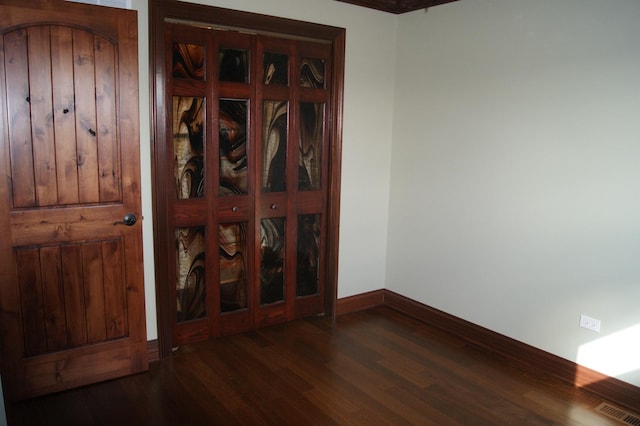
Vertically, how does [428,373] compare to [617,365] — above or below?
below

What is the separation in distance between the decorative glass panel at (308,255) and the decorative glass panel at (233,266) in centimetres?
51

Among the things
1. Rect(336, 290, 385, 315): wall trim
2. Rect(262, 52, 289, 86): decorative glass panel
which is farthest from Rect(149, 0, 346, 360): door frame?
Rect(336, 290, 385, 315): wall trim

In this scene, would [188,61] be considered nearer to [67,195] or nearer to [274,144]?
[274,144]

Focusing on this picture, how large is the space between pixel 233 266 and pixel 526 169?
7.35 ft

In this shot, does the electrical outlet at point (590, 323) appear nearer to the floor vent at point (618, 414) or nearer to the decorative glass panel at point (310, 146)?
the floor vent at point (618, 414)

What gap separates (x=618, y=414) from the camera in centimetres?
288

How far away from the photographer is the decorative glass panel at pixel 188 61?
329cm

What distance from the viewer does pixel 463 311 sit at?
391 centimetres

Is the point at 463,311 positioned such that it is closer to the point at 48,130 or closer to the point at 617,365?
the point at 617,365

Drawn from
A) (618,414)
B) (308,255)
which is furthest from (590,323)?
(308,255)

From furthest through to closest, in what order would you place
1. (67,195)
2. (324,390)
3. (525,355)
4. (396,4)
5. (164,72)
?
(396,4) → (525,355) → (164,72) → (324,390) → (67,195)

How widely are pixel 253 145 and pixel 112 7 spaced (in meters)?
1.28

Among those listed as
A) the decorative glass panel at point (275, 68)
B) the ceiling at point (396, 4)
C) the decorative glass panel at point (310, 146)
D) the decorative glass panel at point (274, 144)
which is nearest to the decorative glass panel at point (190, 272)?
the decorative glass panel at point (274, 144)

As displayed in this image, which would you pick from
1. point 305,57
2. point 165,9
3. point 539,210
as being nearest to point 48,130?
point 165,9
